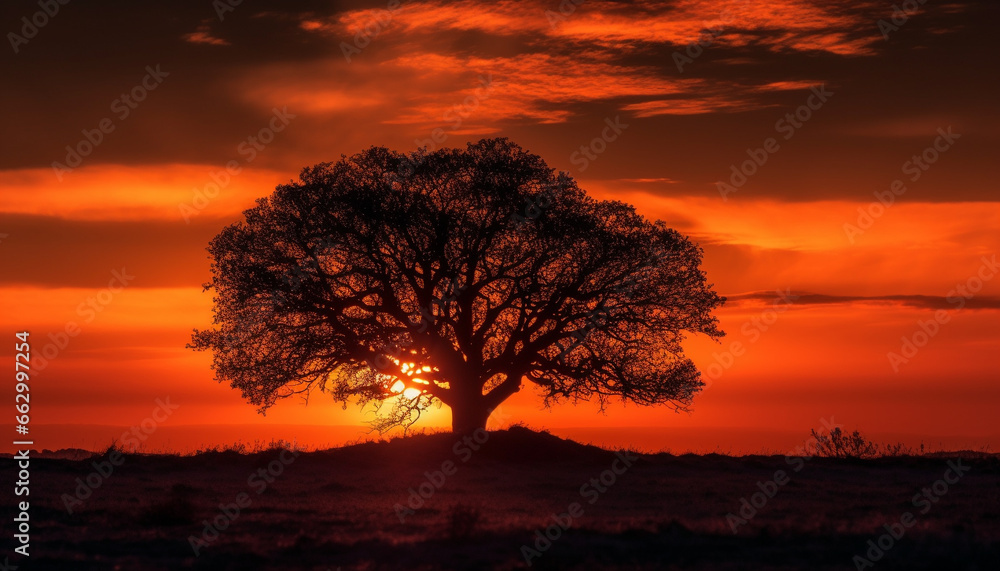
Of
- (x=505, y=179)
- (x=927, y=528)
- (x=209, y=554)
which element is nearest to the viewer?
(x=209, y=554)

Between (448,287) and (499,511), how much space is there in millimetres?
14710

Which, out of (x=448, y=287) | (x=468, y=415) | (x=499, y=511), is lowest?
(x=499, y=511)

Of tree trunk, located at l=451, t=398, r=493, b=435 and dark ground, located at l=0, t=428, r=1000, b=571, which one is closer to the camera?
dark ground, located at l=0, t=428, r=1000, b=571

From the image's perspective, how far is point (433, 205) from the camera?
37219 mm

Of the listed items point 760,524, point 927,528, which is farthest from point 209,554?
point 927,528

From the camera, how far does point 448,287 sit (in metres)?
37.9

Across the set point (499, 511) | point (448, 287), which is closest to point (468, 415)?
point (448, 287)

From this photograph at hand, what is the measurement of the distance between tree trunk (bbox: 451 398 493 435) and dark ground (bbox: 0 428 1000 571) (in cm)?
132

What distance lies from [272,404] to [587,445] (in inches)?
516

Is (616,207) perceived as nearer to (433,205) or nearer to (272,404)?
(433,205)

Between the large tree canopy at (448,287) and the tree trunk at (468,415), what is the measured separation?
0.06 metres

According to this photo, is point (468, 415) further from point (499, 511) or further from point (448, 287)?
point (499, 511)

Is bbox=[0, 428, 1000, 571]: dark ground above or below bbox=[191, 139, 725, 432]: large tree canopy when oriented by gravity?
below

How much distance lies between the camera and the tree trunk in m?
38.2
